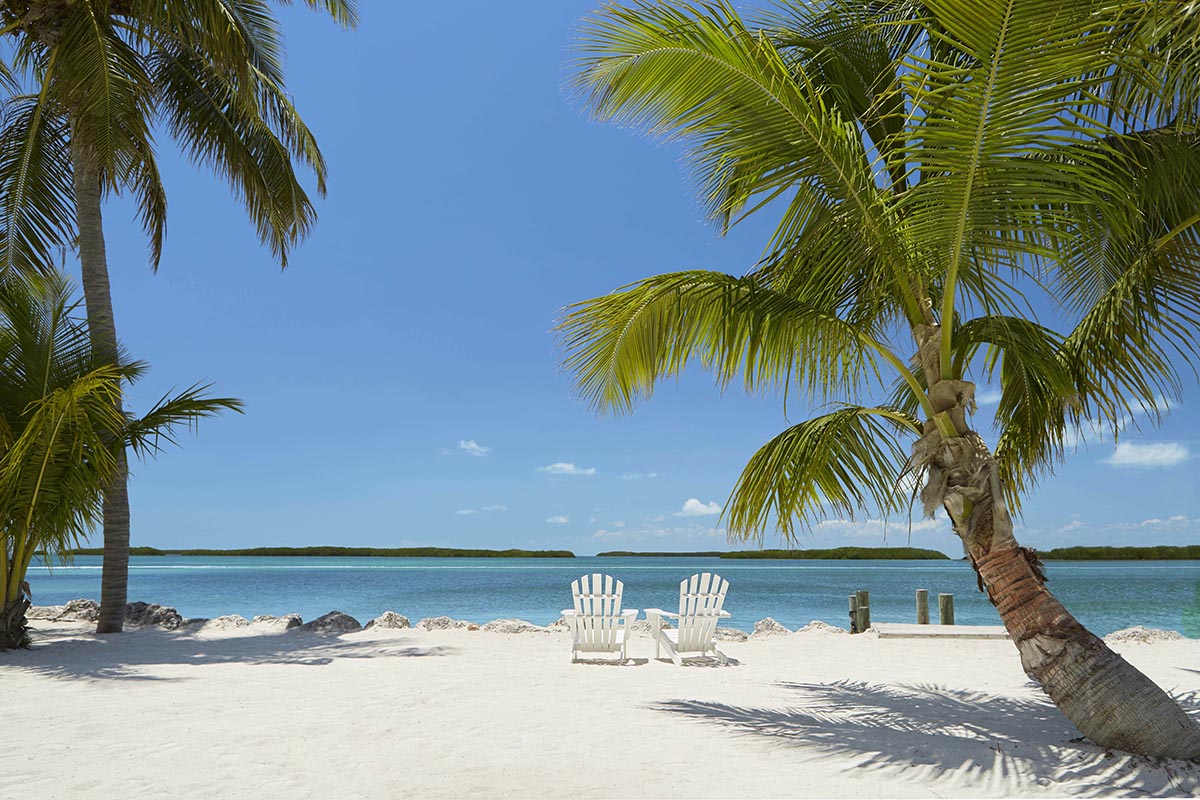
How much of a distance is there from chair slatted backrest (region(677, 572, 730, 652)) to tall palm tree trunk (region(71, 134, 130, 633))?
A: 709cm

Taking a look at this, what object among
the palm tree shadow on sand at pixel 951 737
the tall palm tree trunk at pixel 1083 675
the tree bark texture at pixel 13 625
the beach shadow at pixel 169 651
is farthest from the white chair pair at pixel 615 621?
the tree bark texture at pixel 13 625

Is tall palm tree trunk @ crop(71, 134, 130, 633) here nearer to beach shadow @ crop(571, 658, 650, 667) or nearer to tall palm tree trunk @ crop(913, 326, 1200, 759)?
beach shadow @ crop(571, 658, 650, 667)

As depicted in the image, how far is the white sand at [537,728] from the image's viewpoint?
14.1 ft

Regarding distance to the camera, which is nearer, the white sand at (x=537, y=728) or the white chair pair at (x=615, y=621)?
the white sand at (x=537, y=728)

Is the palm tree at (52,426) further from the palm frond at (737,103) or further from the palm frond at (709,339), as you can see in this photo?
the palm frond at (737,103)

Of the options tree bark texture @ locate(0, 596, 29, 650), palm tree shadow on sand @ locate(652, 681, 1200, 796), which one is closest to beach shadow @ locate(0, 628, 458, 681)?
tree bark texture @ locate(0, 596, 29, 650)

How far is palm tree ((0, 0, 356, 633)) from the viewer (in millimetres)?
9883

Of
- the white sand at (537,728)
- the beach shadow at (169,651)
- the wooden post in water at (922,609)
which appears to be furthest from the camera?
the wooden post in water at (922,609)

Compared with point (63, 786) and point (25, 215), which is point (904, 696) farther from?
point (25, 215)

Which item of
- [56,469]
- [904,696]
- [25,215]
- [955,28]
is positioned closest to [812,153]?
[955,28]

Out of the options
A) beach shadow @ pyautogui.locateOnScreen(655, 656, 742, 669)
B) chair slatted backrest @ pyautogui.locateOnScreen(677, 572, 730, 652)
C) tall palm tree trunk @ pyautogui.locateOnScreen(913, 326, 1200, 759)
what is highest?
tall palm tree trunk @ pyautogui.locateOnScreen(913, 326, 1200, 759)

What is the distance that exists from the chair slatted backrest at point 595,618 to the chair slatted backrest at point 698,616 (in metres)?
0.72

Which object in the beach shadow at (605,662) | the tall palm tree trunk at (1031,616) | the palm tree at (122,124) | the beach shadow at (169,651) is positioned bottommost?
the beach shadow at (169,651)

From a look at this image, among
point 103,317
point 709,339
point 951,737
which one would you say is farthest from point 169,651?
point 951,737
